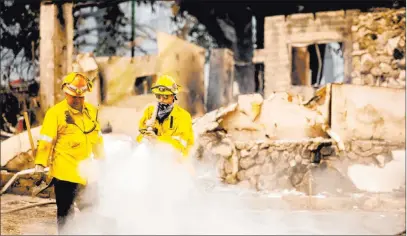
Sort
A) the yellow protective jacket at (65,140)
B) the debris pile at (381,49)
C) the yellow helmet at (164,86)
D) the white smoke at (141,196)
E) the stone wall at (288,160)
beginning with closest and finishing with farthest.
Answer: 1. the yellow protective jacket at (65,140)
2. the yellow helmet at (164,86)
3. the white smoke at (141,196)
4. the stone wall at (288,160)
5. the debris pile at (381,49)

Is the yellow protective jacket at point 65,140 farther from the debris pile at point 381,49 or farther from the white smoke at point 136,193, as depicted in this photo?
the debris pile at point 381,49

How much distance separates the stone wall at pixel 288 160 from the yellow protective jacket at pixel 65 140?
4340mm

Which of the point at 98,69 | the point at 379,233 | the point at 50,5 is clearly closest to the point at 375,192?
the point at 379,233

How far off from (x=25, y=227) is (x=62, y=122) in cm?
222

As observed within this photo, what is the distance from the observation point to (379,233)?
5.45 metres

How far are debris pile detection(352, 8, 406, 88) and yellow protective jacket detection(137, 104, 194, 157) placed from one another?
333 inches

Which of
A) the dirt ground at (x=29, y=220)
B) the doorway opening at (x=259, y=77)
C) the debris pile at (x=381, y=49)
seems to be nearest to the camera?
the dirt ground at (x=29, y=220)

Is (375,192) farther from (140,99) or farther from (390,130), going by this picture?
(140,99)

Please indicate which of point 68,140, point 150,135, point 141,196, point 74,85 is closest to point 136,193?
point 141,196

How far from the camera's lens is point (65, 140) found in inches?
163

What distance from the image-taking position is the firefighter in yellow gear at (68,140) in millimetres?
3992

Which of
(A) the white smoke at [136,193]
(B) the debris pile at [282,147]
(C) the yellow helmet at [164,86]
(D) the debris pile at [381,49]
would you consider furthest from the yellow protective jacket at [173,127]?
(D) the debris pile at [381,49]

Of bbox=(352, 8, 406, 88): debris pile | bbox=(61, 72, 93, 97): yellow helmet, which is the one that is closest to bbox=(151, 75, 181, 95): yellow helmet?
bbox=(61, 72, 93, 97): yellow helmet

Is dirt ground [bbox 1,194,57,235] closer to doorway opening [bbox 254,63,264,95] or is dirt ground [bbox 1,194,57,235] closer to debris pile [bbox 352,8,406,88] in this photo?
debris pile [bbox 352,8,406,88]
